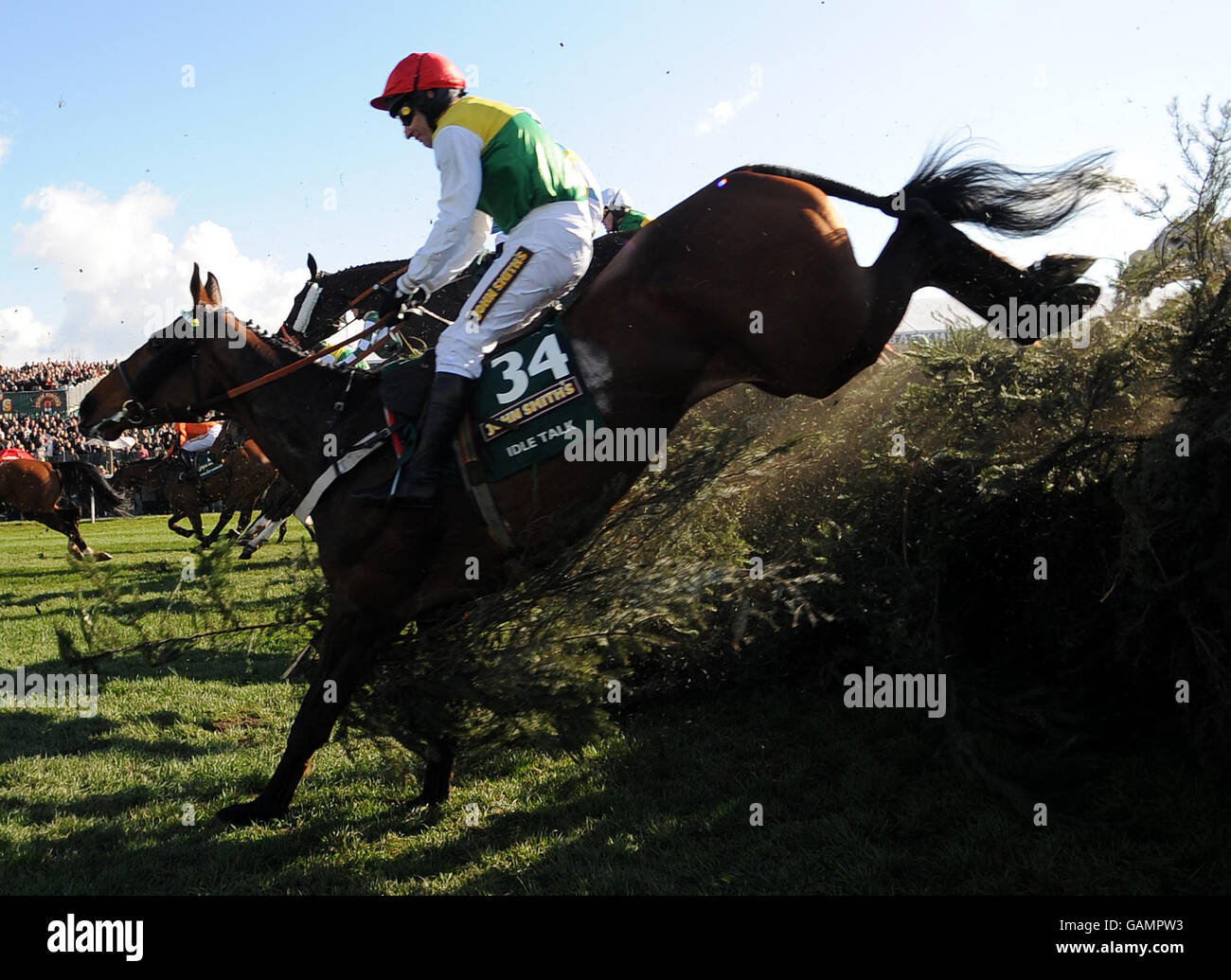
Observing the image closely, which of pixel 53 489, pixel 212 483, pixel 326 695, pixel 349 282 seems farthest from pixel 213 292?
pixel 53 489

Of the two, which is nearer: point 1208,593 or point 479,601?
point 1208,593

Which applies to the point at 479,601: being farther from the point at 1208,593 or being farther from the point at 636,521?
the point at 1208,593

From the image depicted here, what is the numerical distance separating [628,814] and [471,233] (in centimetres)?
249

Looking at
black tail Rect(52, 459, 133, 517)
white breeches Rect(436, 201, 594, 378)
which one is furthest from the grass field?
black tail Rect(52, 459, 133, 517)

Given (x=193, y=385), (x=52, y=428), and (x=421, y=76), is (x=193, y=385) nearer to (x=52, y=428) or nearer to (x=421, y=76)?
(x=421, y=76)

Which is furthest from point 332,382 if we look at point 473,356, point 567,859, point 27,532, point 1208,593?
point 27,532

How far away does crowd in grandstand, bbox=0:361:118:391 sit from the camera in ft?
107

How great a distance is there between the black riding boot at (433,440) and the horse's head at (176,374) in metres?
1.31

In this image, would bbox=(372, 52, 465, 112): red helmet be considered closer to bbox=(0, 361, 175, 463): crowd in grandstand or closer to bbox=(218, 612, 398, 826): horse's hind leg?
bbox=(218, 612, 398, 826): horse's hind leg

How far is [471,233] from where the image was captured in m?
4.17

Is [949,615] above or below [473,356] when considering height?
below
